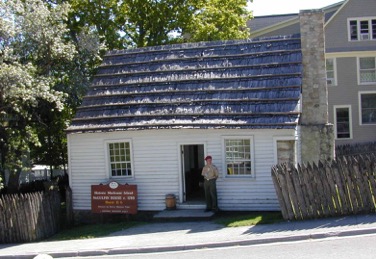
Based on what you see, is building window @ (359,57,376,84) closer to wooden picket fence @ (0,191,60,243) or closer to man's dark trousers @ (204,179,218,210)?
man's dark trousers @ (204,179,218,210)

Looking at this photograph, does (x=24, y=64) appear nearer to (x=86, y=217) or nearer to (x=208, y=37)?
(x=86, y=217)

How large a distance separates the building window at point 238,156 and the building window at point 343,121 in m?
21.5

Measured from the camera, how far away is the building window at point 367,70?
35875 millimetres

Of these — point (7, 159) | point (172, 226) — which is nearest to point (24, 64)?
point (7, 159)

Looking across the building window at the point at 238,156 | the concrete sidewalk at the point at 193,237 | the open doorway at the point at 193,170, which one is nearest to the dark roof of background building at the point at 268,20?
the open doorway at the point at 193,170

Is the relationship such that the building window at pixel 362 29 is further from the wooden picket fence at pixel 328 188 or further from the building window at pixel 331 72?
the wooden picket fence at pixel 328 188

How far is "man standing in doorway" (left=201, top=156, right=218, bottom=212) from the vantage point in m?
16.2

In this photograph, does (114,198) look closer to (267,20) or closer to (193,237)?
(193,237)

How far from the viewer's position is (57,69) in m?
19.3

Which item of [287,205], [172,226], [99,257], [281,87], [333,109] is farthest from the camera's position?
[333,109]

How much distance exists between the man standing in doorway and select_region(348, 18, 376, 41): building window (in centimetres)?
2321

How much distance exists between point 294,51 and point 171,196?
649 cm

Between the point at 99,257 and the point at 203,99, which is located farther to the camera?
the point at 203,99

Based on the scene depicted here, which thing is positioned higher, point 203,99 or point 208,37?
point 208,37
